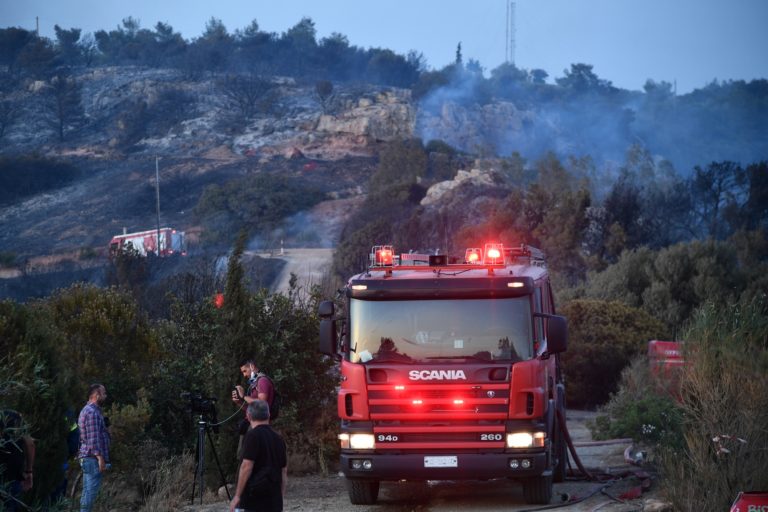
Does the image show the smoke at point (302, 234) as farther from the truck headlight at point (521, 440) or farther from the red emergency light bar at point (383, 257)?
the truck headlight at point (521, 440)

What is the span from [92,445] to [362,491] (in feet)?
10.9

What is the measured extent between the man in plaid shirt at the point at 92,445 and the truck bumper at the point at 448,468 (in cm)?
292

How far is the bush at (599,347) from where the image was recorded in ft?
108

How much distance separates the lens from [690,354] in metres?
13.6

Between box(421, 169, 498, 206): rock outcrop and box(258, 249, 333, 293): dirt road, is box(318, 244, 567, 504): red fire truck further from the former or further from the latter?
box(421, 169, 498, 206): rock outcrop

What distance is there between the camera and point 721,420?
40.3ft

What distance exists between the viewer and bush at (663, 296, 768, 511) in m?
11.5

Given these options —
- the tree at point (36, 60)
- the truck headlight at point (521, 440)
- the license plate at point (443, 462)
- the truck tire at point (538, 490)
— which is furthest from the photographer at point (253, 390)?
the tree at point (36, 60)

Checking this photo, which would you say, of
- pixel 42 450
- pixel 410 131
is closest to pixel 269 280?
pixel 42 450

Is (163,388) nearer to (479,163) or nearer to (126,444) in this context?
(126,444)

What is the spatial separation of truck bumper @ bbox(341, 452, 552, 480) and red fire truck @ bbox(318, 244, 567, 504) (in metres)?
0.01

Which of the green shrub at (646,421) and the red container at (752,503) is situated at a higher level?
the red container at (752,503)

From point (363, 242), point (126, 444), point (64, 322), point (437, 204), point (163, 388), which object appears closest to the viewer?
point (126, 444)

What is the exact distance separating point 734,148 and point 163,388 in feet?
412
